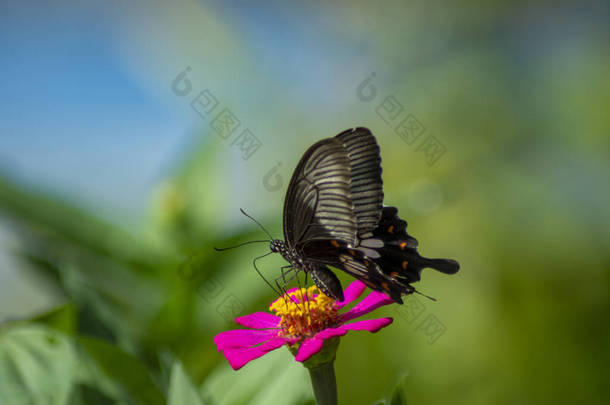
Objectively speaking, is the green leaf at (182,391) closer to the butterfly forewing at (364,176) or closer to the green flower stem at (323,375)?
the green flower stem at (323,375)

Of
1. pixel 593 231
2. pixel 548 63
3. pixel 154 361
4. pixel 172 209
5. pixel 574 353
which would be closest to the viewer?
pixel 154 361

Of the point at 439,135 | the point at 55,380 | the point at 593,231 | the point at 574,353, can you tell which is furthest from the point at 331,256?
the point at 439,135

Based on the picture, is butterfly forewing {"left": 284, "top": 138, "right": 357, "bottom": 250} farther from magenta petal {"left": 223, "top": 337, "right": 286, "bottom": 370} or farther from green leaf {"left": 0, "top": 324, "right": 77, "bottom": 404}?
green leaf {"left": 0, "top": 324, "right": 77, "bottom": 404}

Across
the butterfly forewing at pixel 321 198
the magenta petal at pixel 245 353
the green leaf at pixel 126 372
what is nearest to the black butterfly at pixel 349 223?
the butterfly forewing at pixel 321 198

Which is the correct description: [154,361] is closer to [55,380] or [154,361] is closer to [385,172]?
[55,380]

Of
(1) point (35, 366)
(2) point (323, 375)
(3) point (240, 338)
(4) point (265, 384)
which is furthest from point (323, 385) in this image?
(1) point (35, 366)
